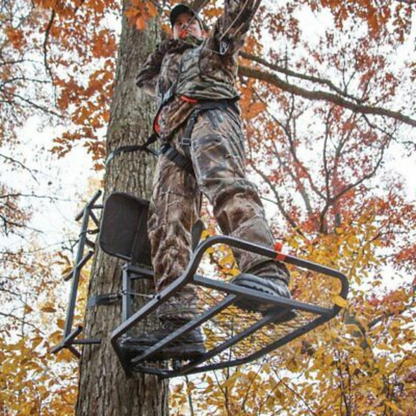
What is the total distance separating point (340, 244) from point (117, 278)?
6.23 feet

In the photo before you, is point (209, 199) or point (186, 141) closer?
point (209, 199)

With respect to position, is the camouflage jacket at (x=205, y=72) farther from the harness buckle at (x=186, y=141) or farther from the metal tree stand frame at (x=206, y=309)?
the metal tree stand frame at (x=206, y=309)

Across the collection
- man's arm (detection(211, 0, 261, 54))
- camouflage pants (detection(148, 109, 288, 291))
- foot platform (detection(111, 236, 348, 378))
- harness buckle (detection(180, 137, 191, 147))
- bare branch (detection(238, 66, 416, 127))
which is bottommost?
foot platform (detection(111, 236, 348, 378))

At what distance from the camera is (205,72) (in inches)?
121

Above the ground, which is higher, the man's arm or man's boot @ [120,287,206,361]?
the man's arm

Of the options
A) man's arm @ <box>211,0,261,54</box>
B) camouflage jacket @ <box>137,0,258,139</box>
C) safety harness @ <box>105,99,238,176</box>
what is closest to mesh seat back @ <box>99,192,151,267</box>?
safety harness @ <box>105,99,238,176</box>

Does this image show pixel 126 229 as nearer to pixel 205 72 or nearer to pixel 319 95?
pixel 205 72

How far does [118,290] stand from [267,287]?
1.38 metres

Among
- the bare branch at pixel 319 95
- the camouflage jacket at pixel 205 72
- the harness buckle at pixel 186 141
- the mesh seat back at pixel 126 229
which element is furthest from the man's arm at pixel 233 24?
the bare branch at pixel 319 95

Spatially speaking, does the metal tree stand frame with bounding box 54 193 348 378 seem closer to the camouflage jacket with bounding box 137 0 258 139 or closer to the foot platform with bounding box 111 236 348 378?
the foot platform with bounding box 111 236 348 378

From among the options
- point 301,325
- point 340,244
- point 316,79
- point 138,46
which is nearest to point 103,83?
point 138,46

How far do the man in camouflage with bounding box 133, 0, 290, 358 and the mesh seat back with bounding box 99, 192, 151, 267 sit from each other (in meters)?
0.11

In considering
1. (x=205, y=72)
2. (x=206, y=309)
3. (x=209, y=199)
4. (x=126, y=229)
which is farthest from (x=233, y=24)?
(x=206, y=309)

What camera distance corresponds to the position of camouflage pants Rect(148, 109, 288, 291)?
2381mm
